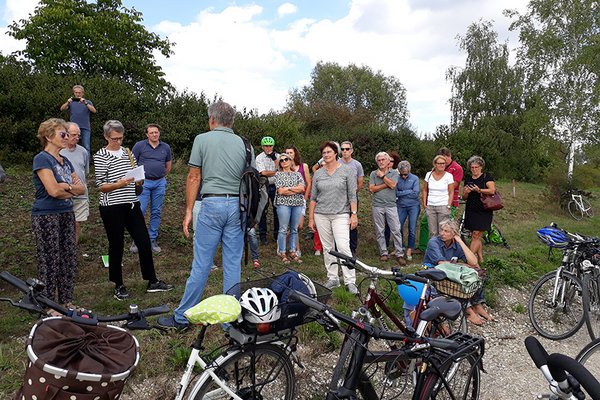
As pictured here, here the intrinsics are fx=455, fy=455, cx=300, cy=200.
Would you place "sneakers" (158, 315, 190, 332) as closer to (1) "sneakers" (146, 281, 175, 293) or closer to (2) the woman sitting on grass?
(1) "sneakers" (146, 281, 175, 293)

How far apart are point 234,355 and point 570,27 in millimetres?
22452

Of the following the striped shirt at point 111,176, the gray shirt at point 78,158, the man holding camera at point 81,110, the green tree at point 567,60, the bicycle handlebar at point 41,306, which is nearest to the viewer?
the bicycle handlebar at point 41,306

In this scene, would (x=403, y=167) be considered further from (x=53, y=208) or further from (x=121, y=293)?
(x=53, y=208)

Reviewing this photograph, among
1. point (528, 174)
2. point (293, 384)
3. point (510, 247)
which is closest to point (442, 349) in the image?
point (293, 384)

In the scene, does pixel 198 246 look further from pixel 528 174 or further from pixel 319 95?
pixel 319 95

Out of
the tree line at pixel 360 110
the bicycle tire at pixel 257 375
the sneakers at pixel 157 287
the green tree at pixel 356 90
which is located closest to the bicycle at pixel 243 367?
the bicycle tire at pixel 257 375

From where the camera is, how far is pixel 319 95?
156 feet

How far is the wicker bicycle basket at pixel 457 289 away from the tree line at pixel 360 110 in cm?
1117

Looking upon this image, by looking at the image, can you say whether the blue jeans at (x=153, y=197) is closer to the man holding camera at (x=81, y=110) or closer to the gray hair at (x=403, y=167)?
the man holding camera at (x=81, y=110)

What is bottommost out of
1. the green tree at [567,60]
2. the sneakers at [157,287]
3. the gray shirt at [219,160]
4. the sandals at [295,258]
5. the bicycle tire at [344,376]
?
the sandals at [295,258]

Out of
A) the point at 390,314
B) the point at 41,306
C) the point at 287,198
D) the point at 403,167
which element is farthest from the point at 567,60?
the point at 41,306

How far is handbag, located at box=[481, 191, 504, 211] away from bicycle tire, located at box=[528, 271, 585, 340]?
1852mm

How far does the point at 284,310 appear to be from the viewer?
2.88 m

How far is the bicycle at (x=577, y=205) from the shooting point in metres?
16.7
